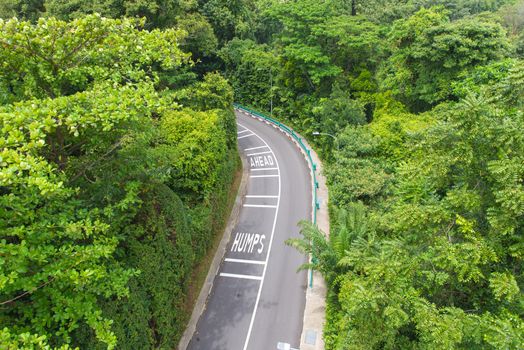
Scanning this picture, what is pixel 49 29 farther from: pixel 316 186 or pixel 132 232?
pixel 316 186

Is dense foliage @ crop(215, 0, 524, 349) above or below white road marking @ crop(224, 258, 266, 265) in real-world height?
above

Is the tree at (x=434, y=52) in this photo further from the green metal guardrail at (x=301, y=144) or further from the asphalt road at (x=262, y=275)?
the asphalt road at (x=262, y=275)

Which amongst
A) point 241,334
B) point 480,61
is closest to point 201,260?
point 241,334

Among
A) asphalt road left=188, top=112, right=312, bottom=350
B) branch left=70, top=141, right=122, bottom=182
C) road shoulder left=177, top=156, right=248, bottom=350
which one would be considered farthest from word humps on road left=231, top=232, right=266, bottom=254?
branch left=70, top=141, right=122, bottom=182

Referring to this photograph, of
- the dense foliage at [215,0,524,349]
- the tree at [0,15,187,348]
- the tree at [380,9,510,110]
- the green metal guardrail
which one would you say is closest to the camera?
the tree at [0,15,187,348]

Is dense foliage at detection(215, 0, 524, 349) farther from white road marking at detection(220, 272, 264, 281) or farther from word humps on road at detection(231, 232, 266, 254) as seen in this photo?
word humps on road at detection(231, 232, 266, 254)

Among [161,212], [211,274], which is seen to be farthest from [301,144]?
[161,212]

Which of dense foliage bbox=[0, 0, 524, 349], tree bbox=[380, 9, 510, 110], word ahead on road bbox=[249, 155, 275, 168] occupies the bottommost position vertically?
word ahead on road bbox=[249, 155, 275, 168]
